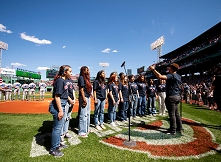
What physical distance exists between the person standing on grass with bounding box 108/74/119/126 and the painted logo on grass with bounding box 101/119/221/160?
48.1 inches

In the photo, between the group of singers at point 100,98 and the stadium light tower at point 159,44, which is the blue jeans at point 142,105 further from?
the stadium light tower at point 159,44

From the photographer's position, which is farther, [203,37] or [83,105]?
[203,37]

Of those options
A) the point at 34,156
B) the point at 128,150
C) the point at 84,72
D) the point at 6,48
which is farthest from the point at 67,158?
the point at 6,48

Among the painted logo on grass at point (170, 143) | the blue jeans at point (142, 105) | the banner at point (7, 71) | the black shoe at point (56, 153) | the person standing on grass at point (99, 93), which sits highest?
the banner at point (7, 71)

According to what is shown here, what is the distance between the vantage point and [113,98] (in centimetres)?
553

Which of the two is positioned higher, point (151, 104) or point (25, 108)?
point (151, 104)

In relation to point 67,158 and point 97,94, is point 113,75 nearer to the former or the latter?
point 97,94

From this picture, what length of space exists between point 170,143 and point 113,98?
2.57 meters

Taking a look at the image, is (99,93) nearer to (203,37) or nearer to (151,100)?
(151,100)

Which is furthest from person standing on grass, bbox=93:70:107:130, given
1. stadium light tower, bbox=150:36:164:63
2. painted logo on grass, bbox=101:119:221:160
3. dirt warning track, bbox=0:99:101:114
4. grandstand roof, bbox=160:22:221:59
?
stadium light tower, bbox=150:36:164:63

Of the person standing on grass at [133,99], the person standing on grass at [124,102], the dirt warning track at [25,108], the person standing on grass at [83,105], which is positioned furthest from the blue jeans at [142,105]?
the dirt warning track at [25,108]

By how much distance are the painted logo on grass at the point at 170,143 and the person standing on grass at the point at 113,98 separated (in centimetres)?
122

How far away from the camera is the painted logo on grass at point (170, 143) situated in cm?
326

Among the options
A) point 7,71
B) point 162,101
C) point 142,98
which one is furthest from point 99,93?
point 7,71
